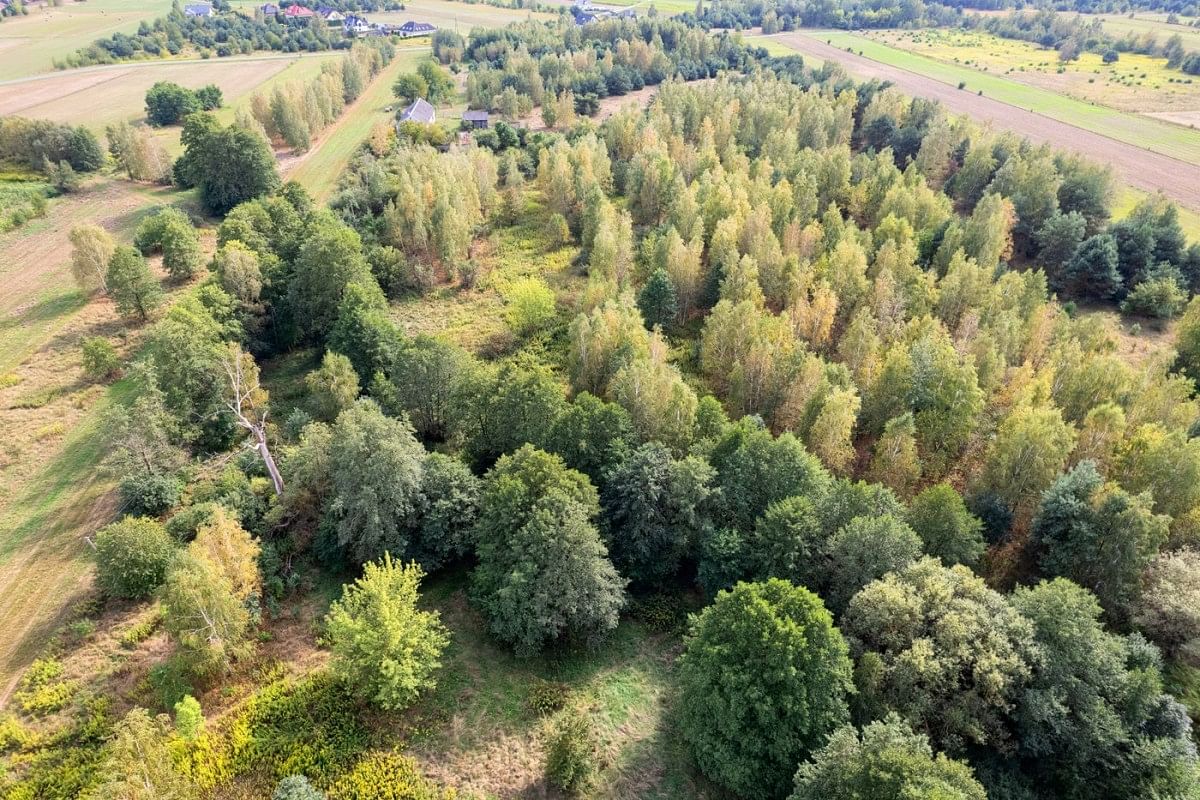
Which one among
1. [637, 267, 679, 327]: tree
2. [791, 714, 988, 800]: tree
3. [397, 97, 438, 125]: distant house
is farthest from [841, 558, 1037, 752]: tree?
[397, 97, 438, 125]: distant house

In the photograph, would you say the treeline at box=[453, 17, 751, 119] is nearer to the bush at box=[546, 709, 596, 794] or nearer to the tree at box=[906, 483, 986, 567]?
the tree at box=[906, 483, 986, 567]

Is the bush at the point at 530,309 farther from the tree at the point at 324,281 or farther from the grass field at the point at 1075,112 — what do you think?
the grass field at the point at 1075,112

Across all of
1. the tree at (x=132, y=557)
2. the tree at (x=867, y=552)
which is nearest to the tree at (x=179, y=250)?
the tree at (x=132, y=557)

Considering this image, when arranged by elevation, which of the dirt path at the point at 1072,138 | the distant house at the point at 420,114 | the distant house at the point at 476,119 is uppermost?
the distant house at the point at 420,114

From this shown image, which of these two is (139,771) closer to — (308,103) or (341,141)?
(341,141)

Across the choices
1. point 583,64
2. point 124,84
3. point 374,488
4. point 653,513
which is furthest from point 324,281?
point 124,84

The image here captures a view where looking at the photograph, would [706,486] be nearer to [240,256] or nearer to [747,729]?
[747,729]
